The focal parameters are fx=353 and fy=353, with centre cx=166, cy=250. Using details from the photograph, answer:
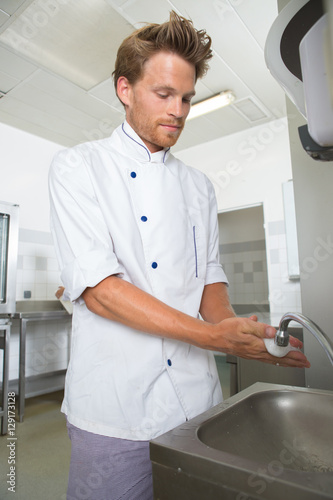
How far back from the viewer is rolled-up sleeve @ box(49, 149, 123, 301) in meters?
0.74

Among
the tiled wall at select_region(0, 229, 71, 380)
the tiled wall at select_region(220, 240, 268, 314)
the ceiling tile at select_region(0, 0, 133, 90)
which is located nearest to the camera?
the ceiling tile at select_region(0, 0, 133, 90)

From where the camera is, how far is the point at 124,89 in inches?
36.4

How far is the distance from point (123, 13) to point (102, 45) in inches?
13.2

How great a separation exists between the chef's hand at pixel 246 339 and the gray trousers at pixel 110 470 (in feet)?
0.92

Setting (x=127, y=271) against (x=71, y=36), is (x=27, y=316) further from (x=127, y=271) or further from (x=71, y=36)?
(x=127, y=271)

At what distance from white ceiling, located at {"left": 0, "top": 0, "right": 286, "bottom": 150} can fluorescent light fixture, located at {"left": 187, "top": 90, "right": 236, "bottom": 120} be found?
0.21ft

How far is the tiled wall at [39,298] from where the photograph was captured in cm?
368

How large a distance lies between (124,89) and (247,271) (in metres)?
4.67

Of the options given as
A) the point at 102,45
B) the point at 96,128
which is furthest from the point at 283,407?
the point at 96,128

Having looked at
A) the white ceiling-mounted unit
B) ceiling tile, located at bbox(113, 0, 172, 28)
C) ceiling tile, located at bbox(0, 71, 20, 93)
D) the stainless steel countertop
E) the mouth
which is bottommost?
the stainless steel countertop

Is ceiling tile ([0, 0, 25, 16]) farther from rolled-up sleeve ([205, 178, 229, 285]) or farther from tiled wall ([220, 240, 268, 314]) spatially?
tiled wall ([220, 240, 268, 314])

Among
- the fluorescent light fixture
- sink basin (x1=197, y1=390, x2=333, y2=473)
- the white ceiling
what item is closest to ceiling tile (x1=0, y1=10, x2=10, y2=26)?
the white ceiling

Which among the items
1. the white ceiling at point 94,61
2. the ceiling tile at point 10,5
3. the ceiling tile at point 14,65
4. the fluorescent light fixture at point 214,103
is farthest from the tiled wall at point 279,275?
the ceiling tile at point 10,5

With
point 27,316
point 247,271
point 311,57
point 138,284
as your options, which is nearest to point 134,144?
point 138,284
